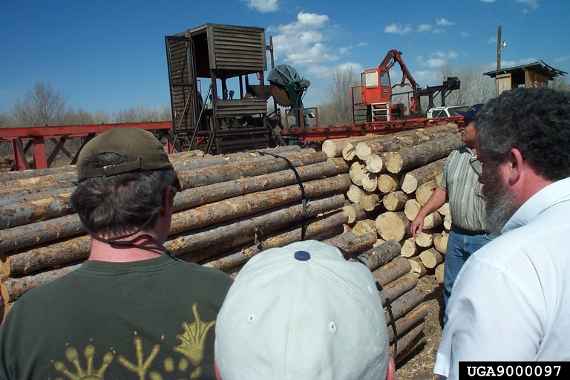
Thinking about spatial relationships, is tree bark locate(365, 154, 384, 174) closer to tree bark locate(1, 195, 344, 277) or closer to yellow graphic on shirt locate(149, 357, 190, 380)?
tree bark locate(1, 195, 344, 277)

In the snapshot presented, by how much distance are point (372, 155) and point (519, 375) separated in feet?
16.7

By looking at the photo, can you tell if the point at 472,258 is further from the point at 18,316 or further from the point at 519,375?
the point at 18,316

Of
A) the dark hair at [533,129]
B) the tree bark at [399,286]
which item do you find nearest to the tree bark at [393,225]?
the tree bark at [399,286]

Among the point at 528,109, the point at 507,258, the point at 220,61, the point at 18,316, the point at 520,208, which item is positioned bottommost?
the point at 18,316

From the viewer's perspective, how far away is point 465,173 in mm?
4145

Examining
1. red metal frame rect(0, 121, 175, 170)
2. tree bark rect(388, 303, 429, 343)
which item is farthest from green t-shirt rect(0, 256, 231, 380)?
red metal frame rect(0, 121, 175, 170)

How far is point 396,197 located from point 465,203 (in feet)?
6.97

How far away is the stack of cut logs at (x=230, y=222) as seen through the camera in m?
3.41

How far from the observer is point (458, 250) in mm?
4266

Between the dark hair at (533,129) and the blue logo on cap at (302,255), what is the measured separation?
108 centimetres

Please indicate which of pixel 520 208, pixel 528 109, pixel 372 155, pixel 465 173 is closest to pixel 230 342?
pixel 520 208

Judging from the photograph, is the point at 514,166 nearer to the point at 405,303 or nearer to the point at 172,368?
the point at 172,368

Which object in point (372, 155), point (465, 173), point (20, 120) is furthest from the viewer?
point (20, 120)

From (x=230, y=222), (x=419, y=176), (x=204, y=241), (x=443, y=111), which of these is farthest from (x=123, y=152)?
(x=443, y=111)
